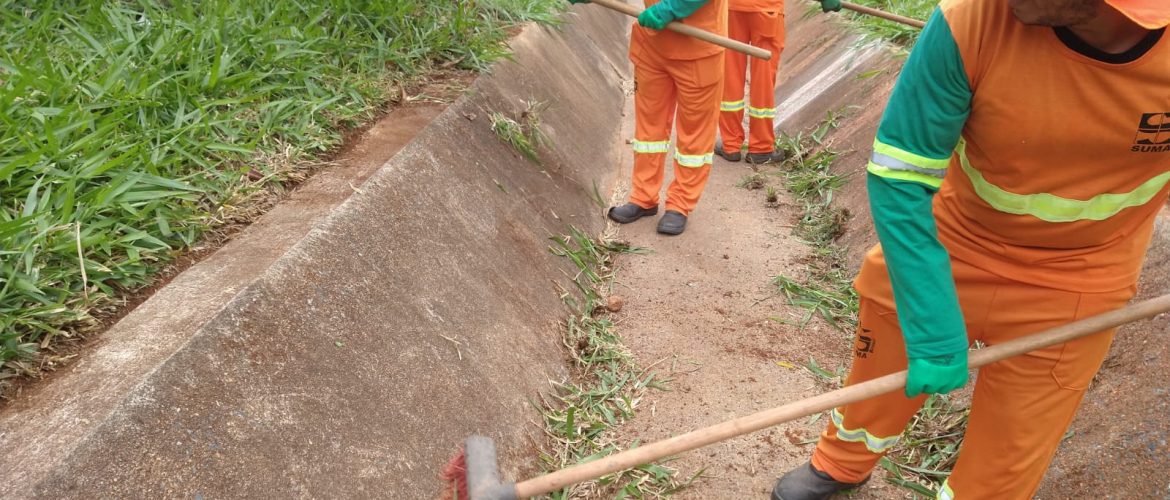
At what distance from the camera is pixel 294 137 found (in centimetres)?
335

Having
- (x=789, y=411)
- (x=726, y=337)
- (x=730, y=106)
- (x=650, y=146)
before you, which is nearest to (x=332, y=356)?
(x=789, y=411)

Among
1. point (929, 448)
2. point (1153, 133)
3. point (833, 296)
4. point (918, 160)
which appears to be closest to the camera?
point (1153, 133)

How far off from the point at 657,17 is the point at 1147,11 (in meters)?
2.82

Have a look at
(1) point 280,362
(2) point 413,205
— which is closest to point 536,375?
(2) point 413,205

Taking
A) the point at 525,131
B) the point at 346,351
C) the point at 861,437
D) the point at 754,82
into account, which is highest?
the point at 346,351

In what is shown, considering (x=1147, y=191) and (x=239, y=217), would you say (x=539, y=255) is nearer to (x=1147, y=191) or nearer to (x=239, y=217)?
(x=239, y=217)

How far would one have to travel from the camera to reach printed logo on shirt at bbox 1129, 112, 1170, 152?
5.49 ft

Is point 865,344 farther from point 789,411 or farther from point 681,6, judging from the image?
point 681,6

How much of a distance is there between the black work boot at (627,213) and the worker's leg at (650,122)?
0.11 ft

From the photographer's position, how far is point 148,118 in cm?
303

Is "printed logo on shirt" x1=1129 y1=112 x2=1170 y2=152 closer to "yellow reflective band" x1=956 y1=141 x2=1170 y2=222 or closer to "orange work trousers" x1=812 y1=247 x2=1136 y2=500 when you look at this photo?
"yellow reflective band" x1=956 y1=141 x2=1170 y2=222

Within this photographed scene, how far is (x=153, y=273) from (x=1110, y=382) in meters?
3.02

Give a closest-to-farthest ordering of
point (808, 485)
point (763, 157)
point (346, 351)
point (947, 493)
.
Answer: point (947, 493) → point (346, 351) → point (808, 485) → point (763, 157)

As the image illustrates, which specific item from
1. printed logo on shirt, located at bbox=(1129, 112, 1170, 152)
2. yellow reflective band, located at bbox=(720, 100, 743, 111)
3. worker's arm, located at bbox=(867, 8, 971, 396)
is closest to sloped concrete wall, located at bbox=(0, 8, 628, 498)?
worker's arm, located at bbox=(867, 8, 971, 396)
